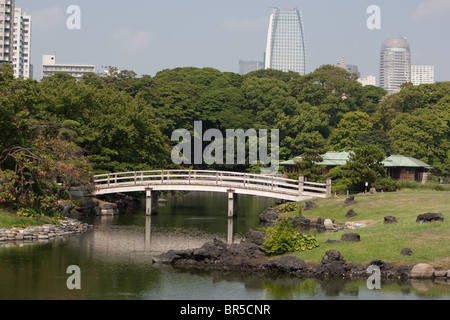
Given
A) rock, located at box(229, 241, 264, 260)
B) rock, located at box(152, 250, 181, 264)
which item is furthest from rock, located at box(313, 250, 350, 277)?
rock, located at box(152, 250, 181, 264)

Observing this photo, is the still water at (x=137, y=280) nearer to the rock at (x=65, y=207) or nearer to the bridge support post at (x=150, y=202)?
the rock at (x=65, y=207)

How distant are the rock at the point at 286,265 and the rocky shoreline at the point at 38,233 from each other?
13073 mm

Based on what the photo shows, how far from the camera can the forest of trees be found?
3578 centimetres

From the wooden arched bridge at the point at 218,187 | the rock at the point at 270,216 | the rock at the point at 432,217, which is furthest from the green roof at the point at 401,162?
the rock at the point at 432,217

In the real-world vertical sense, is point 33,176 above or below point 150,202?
above

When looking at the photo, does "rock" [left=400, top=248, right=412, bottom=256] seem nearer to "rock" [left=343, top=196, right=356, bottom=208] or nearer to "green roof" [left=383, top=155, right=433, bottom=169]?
"rock" [left=343, top=196, right=356, bottom=208]

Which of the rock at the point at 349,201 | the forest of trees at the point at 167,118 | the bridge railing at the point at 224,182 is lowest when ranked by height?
the rock at the point at 349,201

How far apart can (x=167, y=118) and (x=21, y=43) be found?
117 meters

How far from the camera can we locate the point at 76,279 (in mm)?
24094

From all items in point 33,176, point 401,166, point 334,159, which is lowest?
point 33,176

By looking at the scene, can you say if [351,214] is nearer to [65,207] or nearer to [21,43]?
[65,207]

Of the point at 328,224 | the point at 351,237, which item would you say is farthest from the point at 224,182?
the point at 351,237

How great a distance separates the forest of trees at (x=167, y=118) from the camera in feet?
117

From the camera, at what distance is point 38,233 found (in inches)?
1314
